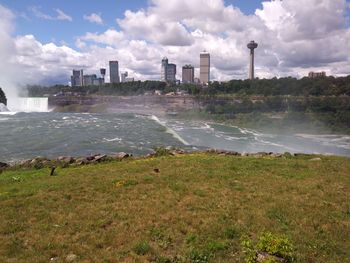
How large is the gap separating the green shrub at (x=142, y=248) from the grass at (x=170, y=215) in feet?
0.07

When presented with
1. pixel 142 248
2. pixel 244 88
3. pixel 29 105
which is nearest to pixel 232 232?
pixel 142 248

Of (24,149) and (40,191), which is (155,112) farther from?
(40,191)

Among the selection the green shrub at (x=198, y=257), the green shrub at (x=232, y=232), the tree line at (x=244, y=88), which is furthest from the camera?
the tree line at (x=244, y=88)

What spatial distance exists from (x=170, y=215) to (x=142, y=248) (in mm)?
2146

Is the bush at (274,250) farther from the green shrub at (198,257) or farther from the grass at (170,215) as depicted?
the green shrub at (198,257)

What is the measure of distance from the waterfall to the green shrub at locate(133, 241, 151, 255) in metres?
106

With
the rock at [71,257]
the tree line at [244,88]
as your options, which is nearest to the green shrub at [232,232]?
the rock at [71,257]

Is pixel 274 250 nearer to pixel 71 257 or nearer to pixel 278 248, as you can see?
pixel 278 248

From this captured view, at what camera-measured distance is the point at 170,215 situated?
10.0 m

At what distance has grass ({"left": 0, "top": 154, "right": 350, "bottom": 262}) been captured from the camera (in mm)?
7973

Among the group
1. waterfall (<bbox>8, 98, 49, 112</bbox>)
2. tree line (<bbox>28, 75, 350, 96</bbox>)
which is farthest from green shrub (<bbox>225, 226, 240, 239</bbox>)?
tree line (<bbox>28, 75, 350, 96</bbox>)

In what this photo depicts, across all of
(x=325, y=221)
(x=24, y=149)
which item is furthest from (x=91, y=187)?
(x=24, y=149)

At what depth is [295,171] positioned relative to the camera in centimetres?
1661

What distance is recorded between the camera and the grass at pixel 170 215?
314 inches
